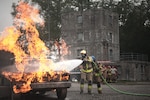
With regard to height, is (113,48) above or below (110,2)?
below

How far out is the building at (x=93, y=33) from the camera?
46250 mm

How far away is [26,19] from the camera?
1246 cm

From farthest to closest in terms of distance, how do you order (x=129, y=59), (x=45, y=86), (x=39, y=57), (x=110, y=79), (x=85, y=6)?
(x=85, y=6) → (x=129, y=59) → (x=110, y=79) → (x=39, y=57) → (x=45, y=86)

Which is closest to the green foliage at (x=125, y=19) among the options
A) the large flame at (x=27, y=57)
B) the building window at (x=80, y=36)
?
the building window at (x=80, y=36)

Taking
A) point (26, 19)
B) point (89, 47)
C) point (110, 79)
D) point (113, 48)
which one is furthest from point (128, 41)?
point (26, 19)

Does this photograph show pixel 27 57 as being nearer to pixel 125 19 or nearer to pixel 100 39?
pixel 100 39

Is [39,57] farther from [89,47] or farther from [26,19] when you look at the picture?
[89,47]

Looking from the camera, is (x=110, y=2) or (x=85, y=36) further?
(x=110, y=2)

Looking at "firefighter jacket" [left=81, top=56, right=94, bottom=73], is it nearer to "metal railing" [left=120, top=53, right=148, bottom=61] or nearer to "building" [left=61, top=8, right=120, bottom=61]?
"building" [left=61, top=8, right=120, bottom=61]

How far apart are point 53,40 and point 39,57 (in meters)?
42.3

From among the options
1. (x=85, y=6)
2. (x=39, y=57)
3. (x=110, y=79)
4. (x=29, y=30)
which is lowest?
(x=110, y=79)

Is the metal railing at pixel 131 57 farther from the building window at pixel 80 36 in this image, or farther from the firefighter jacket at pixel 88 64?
the firefighter jacket at pixel 88 64

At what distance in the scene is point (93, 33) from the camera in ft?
154

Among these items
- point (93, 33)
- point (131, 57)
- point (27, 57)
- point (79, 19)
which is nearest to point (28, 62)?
point (27, 57)
